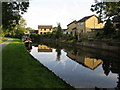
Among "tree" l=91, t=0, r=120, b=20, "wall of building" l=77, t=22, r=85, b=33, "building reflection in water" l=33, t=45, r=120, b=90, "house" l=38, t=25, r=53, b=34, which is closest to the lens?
"building reflection in water" l=33, t=45, r=120, b=90

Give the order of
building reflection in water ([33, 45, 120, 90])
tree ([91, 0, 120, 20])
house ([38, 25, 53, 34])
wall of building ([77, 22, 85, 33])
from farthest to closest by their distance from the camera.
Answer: house ([38, 25, 53, 34]) → wall of building ([77, 22, 85, 33]) → tree ([91, 0, 120, 20]) → building reflection in water ([33, 45, 120, 90])

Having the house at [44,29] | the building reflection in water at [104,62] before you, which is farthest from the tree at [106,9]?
the house at [44,29]

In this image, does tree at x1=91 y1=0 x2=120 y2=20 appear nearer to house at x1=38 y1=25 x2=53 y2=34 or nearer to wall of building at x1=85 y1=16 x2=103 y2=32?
wall of building at x1=85 y1=16 x2=103 y2=32

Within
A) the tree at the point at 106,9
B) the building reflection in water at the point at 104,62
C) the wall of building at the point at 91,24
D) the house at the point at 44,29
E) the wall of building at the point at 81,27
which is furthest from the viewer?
the house at the point at 44,29

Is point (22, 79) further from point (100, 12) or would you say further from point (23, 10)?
point (100, 12)

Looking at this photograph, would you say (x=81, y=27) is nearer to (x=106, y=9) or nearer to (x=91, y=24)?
(x=91, y=24)

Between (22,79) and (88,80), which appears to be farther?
(88,80)

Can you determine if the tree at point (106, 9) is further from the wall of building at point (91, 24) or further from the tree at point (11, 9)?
the wall of building at point (91, 24)

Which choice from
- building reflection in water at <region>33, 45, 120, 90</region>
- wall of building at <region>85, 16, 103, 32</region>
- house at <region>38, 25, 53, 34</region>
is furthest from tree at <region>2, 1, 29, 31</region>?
house at <region>38, 25, 53, 34</region>

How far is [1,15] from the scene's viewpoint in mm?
15289

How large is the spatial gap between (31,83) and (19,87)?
854 mm

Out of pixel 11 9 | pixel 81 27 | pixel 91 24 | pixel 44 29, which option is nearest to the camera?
pixel 11 9

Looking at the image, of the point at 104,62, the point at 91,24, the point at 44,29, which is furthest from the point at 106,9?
the point at 44,29

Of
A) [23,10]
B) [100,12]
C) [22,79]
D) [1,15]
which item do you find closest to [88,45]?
[100,12]
